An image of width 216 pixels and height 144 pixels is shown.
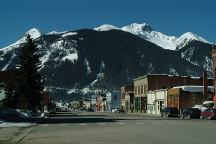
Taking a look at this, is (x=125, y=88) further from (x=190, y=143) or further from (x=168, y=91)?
(x=190, y=143)

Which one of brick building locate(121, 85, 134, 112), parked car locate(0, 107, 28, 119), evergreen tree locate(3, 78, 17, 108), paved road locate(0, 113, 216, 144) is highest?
brick building locate(121, 85, 134, 112)

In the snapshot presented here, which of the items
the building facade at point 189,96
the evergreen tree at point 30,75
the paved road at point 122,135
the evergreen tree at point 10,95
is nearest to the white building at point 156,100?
the building facade at point 189,96

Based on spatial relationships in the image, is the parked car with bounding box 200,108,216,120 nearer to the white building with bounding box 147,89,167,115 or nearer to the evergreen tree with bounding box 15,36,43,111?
the evergreen tree with bounding box 15,36,43,111

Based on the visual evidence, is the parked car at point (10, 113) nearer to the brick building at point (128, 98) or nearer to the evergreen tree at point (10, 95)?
the evergreen tree at point (10, 95)

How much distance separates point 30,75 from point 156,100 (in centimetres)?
Result: 4984

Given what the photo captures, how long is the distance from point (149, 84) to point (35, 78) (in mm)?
60538

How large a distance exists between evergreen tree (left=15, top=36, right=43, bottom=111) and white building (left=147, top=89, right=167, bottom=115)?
136ft

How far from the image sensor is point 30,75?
3637 inches

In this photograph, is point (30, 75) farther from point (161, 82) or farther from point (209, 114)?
point (161, 82)

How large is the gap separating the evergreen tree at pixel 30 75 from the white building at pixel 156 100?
41509 mm

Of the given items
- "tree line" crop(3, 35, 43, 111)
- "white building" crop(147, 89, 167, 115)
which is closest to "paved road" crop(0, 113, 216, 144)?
"tree line" crop(3, 35, 43, 111)

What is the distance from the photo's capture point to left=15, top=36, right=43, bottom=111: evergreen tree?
89.3m

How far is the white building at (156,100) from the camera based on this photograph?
129488mm

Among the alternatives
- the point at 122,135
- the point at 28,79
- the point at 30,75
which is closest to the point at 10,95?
the point at 28,79
